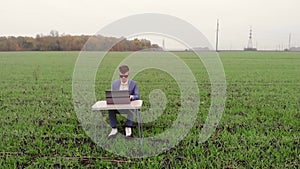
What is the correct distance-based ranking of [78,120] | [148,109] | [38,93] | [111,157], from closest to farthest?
1. [111,157]
2. [78,120]
3. [148,109]
4. [38,93]

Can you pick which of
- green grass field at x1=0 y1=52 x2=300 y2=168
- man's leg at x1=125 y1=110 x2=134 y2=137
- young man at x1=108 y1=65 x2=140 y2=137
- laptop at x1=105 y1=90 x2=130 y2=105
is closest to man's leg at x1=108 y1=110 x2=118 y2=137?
young man at x1=108 y1=65 x2=140 y2=137

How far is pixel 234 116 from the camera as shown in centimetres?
649

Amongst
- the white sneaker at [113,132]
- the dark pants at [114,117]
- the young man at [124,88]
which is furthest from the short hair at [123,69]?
the white sneaker at [113,132]

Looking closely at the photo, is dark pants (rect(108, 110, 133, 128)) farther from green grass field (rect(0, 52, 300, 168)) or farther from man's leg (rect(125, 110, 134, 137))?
green grass field (rect(0, 52, 300, 168))

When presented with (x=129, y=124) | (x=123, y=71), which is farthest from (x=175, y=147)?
(x=123, y=71)

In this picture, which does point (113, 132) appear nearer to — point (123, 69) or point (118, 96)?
point (118, 96)

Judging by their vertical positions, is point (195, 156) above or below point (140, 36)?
below

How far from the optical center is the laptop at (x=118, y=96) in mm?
4480

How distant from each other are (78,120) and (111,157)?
2227mm

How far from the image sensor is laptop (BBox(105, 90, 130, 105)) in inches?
176

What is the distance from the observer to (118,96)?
452cm

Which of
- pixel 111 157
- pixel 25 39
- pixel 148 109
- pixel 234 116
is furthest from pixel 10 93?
pixel 25 39

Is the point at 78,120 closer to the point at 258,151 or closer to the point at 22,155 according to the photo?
the point at 22,155

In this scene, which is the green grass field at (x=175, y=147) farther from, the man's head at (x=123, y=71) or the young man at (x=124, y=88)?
the man's head at (x=123, y=71)
